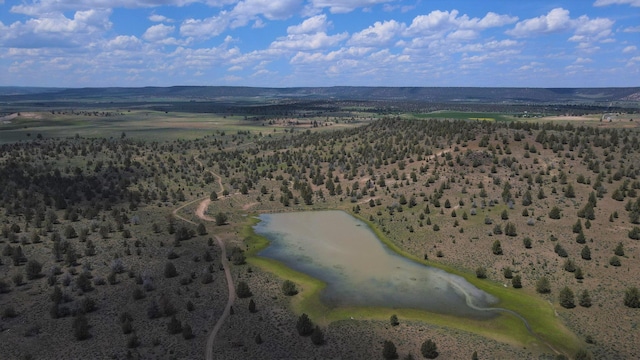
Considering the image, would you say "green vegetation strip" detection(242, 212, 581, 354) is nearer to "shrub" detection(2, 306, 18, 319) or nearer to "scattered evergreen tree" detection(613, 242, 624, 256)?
"scattered evergreen tree" detection(613, 242, 624, 256)

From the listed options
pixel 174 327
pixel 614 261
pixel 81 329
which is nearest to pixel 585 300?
pixel 614 261

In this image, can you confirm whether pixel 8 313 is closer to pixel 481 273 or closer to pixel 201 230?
pixel 201 230

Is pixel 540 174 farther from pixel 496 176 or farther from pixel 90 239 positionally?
pixel 90 239

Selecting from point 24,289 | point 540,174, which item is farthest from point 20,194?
point 540,174

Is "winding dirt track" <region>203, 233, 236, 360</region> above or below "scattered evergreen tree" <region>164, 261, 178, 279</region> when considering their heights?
below

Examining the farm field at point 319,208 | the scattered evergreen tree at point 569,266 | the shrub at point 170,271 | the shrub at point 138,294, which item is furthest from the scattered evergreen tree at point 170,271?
the scattered evergreen tree at point 569,266

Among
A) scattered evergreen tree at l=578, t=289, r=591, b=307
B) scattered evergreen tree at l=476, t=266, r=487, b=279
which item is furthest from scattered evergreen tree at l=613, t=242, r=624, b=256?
scattered evergreen tree at l=476, t=266, r=487, b=279
